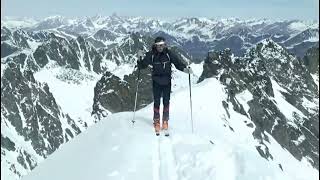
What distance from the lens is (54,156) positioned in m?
23.7

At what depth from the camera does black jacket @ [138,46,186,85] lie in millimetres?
22859

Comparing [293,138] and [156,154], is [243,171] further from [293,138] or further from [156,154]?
[293,138]

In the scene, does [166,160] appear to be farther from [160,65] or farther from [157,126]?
[160,65]

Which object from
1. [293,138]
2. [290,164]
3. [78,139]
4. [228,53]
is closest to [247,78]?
[228,53]

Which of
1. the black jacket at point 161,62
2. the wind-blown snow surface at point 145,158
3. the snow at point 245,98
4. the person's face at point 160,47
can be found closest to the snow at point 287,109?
the snow at point 245,98

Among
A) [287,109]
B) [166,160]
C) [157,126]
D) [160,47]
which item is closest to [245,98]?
[287,109]

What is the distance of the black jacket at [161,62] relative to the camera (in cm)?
2286

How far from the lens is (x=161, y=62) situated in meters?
22.9

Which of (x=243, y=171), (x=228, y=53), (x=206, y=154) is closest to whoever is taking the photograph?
(x=243, y=171)

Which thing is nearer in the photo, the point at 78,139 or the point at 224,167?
the point at 224,167

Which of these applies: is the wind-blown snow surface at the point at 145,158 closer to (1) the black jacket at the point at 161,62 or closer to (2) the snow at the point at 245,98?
(1) the black jacket at the point at 161,62

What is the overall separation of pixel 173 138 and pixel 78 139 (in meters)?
4.97

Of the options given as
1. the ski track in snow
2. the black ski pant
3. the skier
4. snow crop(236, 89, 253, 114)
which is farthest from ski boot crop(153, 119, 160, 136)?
snow crop(236, 89, 253, 114)

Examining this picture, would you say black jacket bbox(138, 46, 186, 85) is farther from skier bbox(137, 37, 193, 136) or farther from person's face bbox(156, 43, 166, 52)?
person's face bbox(156, 43, 166, 52)
